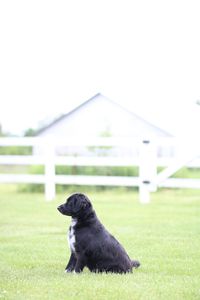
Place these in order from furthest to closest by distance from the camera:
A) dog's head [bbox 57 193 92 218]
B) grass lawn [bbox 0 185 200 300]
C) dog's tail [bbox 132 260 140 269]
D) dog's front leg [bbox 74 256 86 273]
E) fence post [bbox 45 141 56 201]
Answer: fence post [bbox 45 141 56 201]
dog's tail [bbox 132 260 140 269]
dog's head [bbox 57 193 92 218]
dog's front leg [bbox 74 256 86 273]
grass lawn [bbox 0 185 200 300]

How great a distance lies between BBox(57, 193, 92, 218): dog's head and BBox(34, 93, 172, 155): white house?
19018mm

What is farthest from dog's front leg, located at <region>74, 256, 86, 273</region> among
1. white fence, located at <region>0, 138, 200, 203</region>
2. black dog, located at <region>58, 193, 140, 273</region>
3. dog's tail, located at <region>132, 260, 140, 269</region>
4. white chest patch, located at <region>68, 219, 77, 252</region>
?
white fence, located at <region>0, 138, 200, 203</region>

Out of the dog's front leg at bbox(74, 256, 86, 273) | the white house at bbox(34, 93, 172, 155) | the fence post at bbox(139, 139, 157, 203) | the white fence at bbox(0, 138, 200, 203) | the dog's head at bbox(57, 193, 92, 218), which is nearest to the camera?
Result: the dog's front leg at bbox(74, 256, 86, 273)

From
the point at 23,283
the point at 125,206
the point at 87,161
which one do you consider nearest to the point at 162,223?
the point at 125,206

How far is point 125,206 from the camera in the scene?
14.7 metres

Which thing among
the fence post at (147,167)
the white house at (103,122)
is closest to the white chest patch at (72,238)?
the fence post at (147,167)

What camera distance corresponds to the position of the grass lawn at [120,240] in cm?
661

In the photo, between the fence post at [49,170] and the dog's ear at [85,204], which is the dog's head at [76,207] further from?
the fence post at [49,170]

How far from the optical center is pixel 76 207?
24.6 feet

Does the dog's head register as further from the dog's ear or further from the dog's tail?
the dog's tail

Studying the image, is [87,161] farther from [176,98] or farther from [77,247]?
[176,98]

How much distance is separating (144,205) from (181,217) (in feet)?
6.65

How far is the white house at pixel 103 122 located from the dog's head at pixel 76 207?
19018 mm

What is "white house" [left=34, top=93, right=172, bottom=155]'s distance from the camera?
27.2 m
